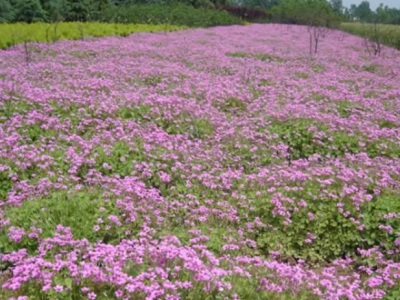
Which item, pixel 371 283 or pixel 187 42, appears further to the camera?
pixel 187 42

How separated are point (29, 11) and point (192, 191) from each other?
95.6 feet

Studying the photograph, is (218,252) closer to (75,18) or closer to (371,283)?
(371,283)

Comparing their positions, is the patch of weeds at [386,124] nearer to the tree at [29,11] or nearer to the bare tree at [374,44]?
the bare tree at [374,44]

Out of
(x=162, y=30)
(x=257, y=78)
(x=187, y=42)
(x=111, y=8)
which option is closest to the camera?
(x=257, y=78)

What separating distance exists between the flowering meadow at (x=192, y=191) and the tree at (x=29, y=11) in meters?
20.1

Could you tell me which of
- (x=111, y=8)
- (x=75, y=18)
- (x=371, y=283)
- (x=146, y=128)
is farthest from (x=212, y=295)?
(x=111, y=8)

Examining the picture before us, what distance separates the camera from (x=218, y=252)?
5777 mm

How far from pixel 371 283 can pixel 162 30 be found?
110 ft

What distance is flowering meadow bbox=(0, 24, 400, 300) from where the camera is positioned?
186 inches

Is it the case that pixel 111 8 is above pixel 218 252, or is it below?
above

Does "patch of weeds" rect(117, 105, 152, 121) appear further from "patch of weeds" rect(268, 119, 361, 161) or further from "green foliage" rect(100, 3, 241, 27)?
"green foliage" rect(100, 3, 241, 27)

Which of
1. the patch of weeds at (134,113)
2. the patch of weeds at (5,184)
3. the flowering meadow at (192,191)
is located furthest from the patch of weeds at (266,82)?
the patch of weeds at (5,184)

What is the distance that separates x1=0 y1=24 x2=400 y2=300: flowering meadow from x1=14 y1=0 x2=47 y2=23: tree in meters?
20.1

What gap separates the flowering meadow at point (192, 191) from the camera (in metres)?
4.73
